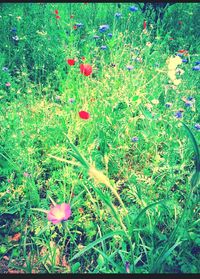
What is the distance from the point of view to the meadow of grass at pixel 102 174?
3.85 ft

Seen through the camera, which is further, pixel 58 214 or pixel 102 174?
pixel 58 214

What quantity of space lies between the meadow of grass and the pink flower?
0.04 metres

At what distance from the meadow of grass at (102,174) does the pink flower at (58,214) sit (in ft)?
0.12

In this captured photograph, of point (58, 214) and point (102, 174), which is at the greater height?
point (102, 174)

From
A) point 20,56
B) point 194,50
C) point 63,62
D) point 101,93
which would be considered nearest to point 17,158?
point 101,93

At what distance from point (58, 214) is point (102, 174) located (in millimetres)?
366

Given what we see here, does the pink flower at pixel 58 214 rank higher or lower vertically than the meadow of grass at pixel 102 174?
higher

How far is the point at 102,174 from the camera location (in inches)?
33.4

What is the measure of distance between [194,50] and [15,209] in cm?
254

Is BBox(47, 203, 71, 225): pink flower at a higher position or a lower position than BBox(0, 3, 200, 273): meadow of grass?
higher

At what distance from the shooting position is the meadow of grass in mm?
1174

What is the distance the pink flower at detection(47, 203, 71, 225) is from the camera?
1090mm

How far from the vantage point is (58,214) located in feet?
3.70

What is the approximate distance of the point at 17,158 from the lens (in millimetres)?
1556
